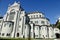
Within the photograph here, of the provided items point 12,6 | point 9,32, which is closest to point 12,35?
point 9,32

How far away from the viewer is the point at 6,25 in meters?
51.8

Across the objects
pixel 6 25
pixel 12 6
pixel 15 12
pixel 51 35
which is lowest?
pixel 51 35

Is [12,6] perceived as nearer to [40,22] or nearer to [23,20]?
[23,20]

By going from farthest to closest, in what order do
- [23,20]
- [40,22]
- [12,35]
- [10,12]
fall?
[40,22]
[10,12]
[23,20]
[12,35]

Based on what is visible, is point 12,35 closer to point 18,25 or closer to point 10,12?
point 18,25

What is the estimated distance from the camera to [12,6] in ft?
201

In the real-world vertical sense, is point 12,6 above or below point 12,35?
above

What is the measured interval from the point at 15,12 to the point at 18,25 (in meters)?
8.11

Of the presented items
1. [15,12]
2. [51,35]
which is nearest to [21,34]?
[15,12]

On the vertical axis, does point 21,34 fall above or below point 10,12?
below

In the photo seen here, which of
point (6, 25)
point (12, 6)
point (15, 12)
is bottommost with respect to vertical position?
point (6, 25)

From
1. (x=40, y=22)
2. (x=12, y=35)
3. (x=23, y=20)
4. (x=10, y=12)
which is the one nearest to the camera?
(x=12, y=35)

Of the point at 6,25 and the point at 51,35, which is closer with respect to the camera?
the point at 6,25

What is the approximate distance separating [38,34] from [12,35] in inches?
577
